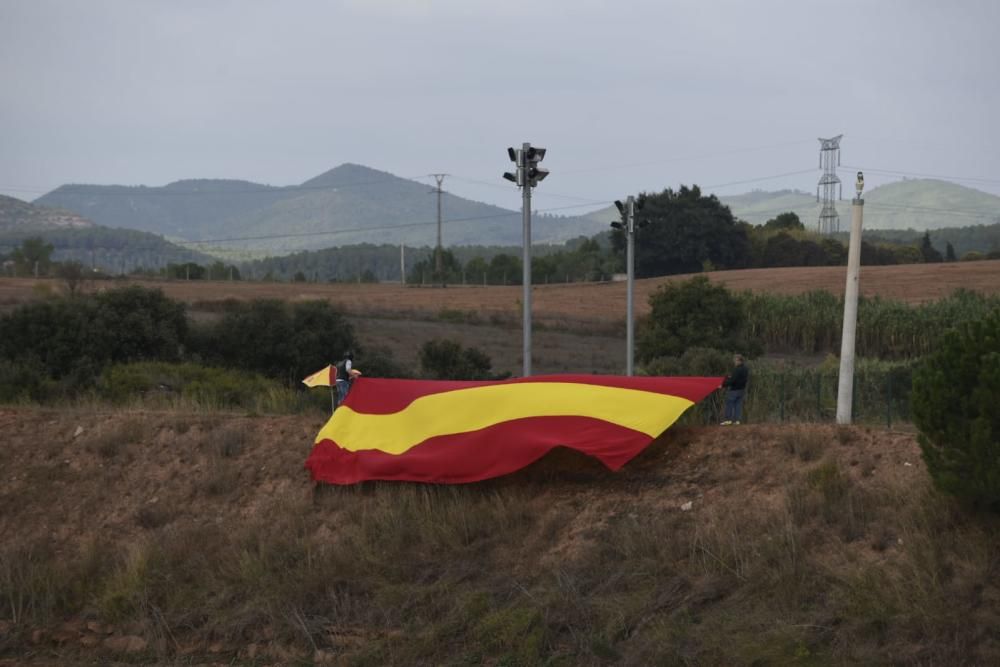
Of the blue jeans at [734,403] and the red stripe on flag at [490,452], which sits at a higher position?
the blue jeans at [734,403]

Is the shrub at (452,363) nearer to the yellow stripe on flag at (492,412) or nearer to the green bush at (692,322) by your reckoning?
the green bush at (692,322)

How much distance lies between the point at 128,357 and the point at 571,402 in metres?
23.9

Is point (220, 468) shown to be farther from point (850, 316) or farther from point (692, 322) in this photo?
point (692, 322)

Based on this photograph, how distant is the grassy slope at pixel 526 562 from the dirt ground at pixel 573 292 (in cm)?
3761

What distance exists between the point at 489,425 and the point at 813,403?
6.81 m

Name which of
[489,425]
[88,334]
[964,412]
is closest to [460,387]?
[489,425]

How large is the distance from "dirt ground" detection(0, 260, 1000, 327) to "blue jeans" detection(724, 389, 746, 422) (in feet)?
133

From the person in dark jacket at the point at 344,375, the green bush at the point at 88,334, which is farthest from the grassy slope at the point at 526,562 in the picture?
the green bush at the point at 88,334

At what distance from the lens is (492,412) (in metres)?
16.0

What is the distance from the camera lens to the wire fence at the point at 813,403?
57.5 ft

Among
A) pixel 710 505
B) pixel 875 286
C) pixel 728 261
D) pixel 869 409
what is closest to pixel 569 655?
pixel 710 505

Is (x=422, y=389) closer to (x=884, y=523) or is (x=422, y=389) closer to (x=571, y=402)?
(x=571, y=402)

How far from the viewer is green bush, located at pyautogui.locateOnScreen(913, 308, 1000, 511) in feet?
36.7

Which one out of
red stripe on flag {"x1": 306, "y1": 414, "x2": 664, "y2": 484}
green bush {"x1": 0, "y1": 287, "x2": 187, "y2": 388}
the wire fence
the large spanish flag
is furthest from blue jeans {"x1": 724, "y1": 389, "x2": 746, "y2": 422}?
green bush {"x1": 0, "y1": 287, "x2": 187, "y2": 388}
